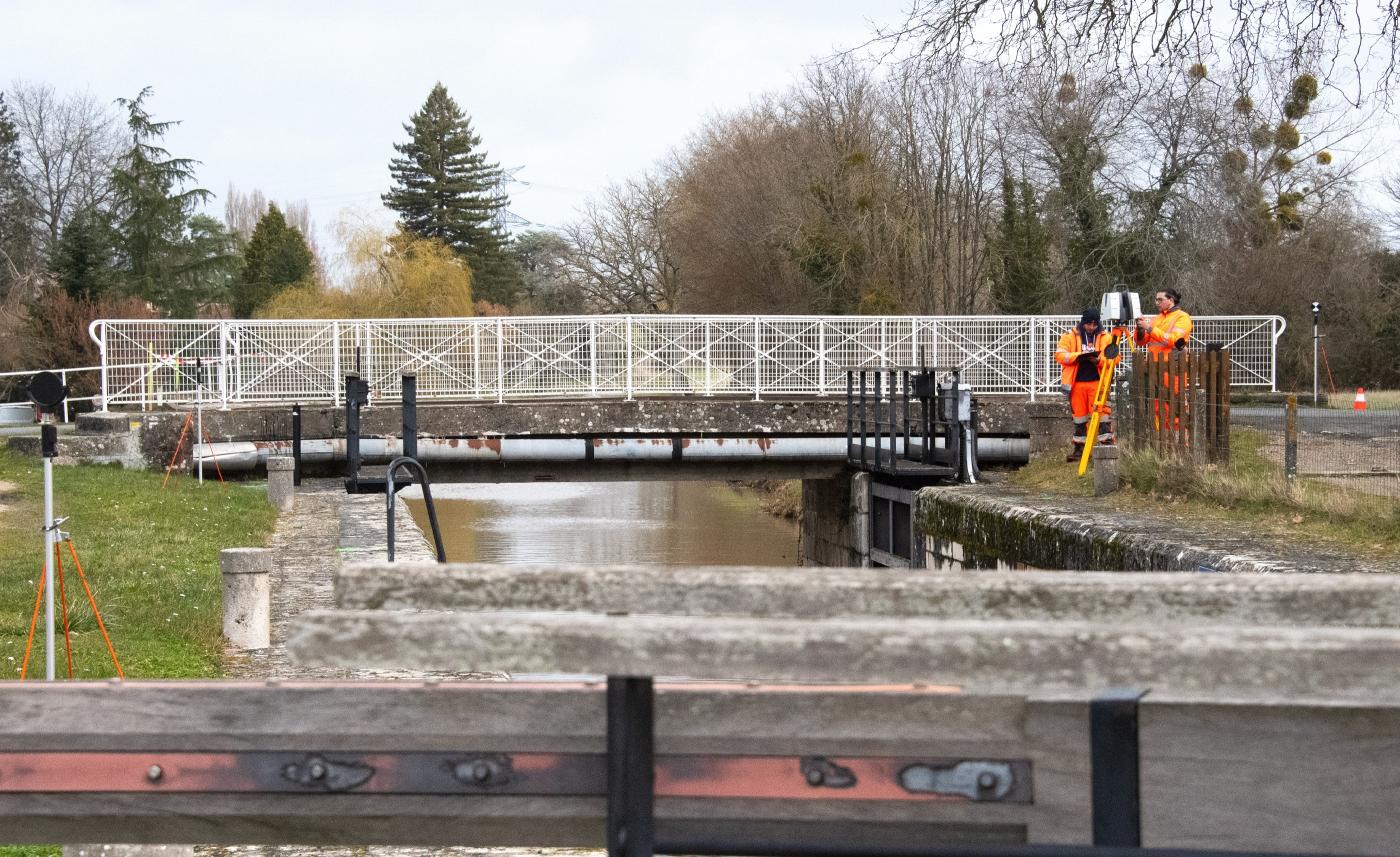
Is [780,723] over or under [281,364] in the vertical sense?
under

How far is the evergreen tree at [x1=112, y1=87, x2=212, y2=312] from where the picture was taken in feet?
160

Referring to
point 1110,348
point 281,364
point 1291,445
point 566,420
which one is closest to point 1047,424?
point 1110,348

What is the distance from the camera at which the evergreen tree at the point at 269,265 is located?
5666 centimetres

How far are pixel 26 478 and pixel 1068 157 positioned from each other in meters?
23.6

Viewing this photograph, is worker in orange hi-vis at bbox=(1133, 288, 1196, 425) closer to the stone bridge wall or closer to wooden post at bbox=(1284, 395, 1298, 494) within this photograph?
wooden post at bbox=(1284, 395, 1298, 494)

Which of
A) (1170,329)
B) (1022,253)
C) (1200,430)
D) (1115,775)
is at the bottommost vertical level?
(1115,775)

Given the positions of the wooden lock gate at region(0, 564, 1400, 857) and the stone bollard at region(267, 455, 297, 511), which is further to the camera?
the stone bollard at region(267, 455, 297, 511)

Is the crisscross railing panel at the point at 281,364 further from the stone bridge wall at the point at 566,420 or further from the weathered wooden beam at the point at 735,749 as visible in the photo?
the weathered wooden beam at the point at 735,749

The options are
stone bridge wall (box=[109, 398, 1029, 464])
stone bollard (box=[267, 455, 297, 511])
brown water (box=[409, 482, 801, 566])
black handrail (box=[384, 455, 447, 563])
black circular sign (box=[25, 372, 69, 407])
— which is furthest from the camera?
brown water (box=[409, 482, 801, 566])

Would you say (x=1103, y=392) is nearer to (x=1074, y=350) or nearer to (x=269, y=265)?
(x=1074, y=350)

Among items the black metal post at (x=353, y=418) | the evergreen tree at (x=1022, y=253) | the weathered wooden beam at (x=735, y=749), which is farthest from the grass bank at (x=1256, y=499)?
the evergreen tree at (x=1022, y=253)

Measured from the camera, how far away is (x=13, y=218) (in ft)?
182

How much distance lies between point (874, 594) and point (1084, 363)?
13728 mm

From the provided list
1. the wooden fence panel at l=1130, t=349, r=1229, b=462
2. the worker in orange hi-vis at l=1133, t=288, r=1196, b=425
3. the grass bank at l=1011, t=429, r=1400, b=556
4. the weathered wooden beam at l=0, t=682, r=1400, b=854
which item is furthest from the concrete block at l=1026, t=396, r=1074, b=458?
the weathered wooden beam at l=0, t=682, r=1400, b=854
